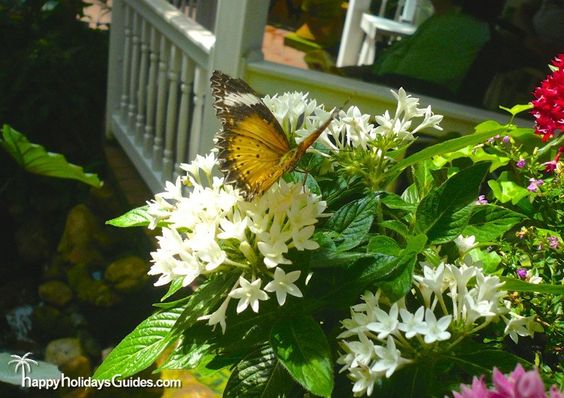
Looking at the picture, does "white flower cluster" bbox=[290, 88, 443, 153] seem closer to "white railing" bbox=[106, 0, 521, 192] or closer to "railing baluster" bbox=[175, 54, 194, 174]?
"white railing" bbox=[106, 0, 521, 192]

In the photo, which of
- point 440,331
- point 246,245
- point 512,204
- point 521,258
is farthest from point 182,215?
point 512,204

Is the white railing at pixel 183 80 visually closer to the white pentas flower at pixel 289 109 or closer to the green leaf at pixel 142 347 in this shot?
the white pentas flower at pixel 289 109

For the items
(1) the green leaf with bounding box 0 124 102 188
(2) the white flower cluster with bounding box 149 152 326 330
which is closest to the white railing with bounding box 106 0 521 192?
(1) the green leaf with bounding box 0 124 102 188

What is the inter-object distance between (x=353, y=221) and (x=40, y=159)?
2.54m

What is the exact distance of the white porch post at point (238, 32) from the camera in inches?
97.9

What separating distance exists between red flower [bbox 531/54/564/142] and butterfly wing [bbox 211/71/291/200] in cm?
65

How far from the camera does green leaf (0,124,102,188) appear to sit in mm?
3053

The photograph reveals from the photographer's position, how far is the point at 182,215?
1013 mm

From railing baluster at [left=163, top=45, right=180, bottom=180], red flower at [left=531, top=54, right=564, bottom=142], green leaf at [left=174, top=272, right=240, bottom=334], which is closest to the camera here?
green leaf at [left=174, top=272, right=240, bottom=334]

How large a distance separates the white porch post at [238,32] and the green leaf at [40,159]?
2.95ft

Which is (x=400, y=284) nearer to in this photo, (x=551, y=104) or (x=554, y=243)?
(x=554, y=243)

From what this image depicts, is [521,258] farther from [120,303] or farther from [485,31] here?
[120,303]

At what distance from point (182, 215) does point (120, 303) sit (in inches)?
94.0

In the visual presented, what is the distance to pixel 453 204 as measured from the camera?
1077mm
